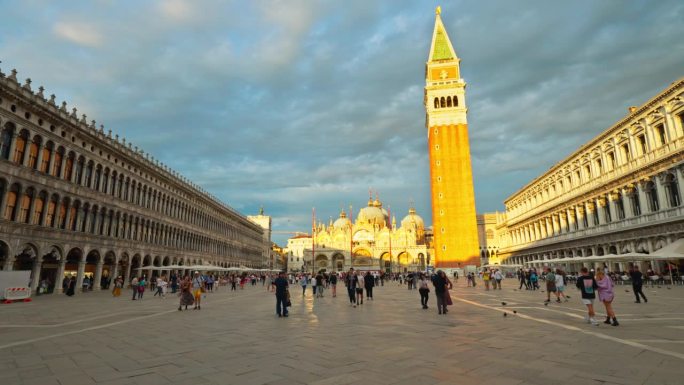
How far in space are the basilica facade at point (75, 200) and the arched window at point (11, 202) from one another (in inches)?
2.4

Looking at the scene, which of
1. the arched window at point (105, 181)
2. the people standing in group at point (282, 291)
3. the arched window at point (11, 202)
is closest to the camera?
the people standing in group at point (282, 291)

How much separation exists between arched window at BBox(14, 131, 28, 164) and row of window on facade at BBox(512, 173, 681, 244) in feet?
139

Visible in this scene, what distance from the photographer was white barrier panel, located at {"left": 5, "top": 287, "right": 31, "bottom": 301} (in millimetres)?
19047

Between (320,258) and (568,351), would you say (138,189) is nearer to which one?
(568,351)

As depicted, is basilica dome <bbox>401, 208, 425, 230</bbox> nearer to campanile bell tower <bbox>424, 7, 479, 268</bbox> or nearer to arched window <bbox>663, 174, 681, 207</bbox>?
campanile bell tower <bbox>424, 7, 479, 268</bbox>

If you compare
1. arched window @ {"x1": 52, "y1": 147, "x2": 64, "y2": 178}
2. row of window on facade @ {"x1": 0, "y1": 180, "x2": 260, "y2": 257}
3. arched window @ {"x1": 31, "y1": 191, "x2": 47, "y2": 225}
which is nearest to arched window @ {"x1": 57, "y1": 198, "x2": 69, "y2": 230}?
row of window on facade @ {"x1": 0, "y1": 180, "x2": 260, "y2": 257}

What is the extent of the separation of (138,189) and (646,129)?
44261 mm

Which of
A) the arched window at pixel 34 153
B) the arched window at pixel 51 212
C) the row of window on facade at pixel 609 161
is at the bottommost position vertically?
the arched window at pixel 51 212

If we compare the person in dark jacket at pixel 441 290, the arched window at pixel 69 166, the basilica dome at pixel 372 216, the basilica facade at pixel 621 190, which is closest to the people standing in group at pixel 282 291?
the person in dark jacket at pixel 441 290

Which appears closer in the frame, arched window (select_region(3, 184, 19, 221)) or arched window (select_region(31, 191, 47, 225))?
arched window (select_region(3, 184, 19, 221))

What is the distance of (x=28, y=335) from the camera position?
29.3 feet

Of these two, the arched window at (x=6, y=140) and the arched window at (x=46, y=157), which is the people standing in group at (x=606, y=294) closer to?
the arched window at (x=6, y=140)

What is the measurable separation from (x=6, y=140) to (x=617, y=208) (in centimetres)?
4601

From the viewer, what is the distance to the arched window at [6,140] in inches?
843
